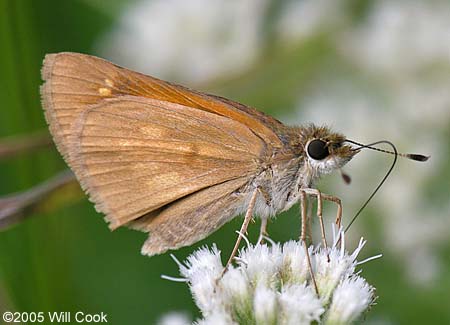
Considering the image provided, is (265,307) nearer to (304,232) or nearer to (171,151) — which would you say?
(304,232)

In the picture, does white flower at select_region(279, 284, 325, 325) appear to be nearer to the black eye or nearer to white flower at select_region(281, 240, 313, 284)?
→ white flower at select_region(281, 240, 313, 284)

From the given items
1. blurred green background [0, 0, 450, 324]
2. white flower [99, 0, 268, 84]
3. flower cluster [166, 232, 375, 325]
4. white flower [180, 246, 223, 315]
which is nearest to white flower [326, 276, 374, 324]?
flower cluster [166, 232, 375, 325]

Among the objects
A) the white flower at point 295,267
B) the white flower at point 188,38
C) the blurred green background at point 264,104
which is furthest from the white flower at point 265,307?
the white flower at point 188,38

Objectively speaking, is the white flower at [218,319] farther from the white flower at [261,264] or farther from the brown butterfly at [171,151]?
the brown butterfly at [171,151]

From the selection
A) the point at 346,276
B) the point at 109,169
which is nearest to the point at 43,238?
the point at 109,169

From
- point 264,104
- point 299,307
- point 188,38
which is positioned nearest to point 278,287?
point 299,307

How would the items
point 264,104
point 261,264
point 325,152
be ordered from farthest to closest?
point 264,104 < point 325,152 < point 261,264

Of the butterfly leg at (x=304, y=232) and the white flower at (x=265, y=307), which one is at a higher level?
the butterfly leg at (x=304, y=232)

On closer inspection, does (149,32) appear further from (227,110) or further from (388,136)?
(227,110)
